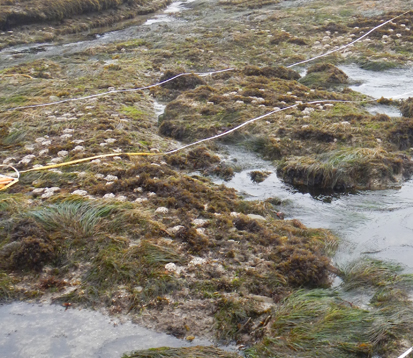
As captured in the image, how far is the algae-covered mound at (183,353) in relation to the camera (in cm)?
520

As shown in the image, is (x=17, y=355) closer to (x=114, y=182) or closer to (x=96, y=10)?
(x=114, y=182)

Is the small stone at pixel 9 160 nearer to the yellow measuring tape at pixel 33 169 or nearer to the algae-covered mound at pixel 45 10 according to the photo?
the yellow measuring tape at pixel 33 169

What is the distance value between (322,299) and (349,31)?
48.8 feet

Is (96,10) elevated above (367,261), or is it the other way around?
(96,10)

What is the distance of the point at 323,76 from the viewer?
559 inches

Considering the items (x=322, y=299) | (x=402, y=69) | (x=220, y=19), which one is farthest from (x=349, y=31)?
(x=322, y=299)

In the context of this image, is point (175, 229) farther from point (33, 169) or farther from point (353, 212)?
point (33, 169)

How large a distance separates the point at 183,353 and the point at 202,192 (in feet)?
11.4

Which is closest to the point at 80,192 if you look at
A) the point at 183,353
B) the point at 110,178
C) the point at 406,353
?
the point at 110,178

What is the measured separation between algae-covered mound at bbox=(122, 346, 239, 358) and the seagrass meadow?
2 cm

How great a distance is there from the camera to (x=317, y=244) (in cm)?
716

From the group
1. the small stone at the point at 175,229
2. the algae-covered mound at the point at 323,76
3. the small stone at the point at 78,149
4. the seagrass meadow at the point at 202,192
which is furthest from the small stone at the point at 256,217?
the algae-covered mound at the point at 323,76

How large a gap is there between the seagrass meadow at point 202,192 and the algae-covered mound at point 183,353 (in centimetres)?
2

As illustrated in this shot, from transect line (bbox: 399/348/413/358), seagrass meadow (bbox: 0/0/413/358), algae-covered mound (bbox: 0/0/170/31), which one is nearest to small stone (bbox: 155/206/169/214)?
seagrass meadow (bbox: 0/0/413/358)
